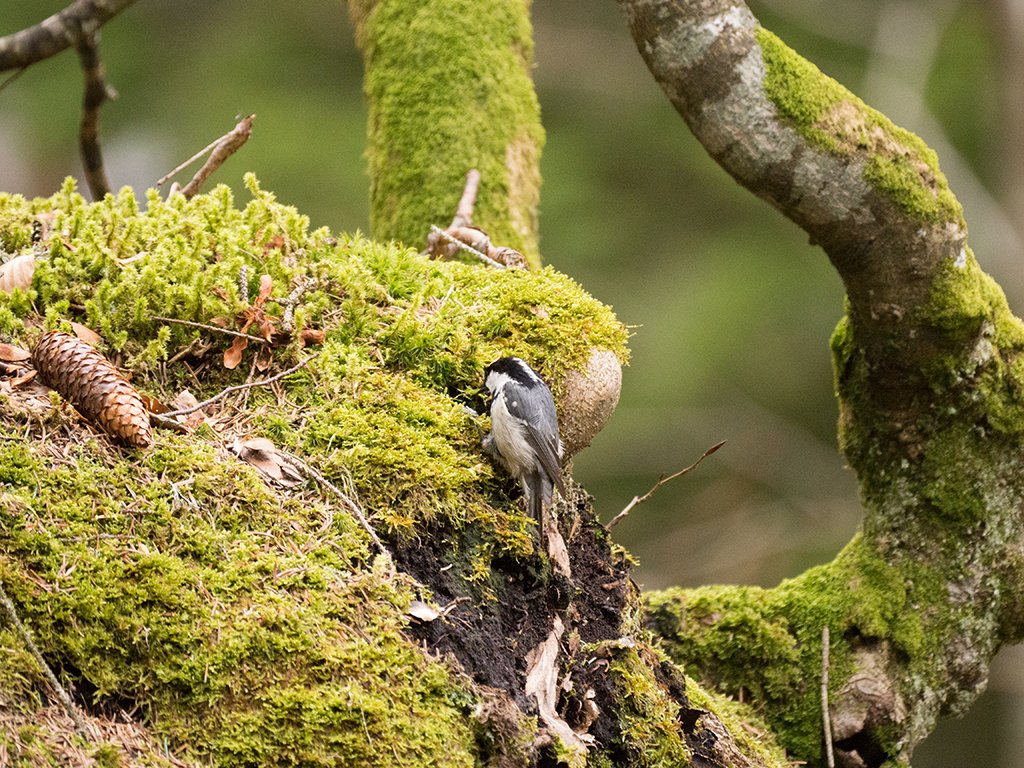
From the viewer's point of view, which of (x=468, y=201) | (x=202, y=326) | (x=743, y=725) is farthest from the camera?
(x=468, y=201)

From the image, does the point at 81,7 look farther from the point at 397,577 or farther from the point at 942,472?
the point at 942,472

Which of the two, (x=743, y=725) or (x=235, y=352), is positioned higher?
(x=235, y=352)

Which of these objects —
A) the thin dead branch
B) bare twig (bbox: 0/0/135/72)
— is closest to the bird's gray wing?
the thin dead branch

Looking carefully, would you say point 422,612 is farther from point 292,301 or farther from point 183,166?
point 183,166

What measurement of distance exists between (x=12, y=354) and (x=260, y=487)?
744mm

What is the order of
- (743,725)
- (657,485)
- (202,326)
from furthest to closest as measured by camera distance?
(743,725) → (657,485) → (202,326)

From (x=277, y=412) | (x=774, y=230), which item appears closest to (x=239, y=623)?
(x=277, y=412)

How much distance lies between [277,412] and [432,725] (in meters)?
0.94

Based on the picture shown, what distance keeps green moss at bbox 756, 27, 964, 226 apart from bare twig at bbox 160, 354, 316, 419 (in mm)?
1704

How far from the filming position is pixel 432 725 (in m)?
2.05

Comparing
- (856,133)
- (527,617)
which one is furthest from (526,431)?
(856,133)

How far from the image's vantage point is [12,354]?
2500mm

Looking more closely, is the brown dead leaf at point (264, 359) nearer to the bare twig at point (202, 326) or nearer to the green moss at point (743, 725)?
the bare twig at point (202, 326)

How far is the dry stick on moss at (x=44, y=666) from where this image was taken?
1.91 meters
